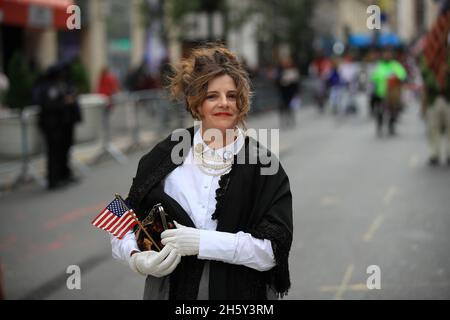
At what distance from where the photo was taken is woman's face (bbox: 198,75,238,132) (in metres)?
2.83

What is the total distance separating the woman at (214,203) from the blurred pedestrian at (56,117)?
28.1 feet

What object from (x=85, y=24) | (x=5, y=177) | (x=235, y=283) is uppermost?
(x=85, y=24)

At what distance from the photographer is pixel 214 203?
2.82 metres

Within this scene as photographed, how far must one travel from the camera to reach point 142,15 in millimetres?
25672

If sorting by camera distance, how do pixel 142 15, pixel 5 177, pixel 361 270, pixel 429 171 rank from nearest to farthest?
pixel 361 270, pixel 429 171, pixel 5 177, pixel 142 15

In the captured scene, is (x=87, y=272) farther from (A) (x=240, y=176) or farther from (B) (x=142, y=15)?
(B) (x=142, y=15)

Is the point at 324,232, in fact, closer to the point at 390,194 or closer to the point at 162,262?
the point at 390,194

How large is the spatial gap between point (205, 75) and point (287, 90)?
17.6 metres

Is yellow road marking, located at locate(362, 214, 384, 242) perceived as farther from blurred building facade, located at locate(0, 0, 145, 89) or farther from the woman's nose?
blurred building facade, located at locate(0, 0, 145, 89)

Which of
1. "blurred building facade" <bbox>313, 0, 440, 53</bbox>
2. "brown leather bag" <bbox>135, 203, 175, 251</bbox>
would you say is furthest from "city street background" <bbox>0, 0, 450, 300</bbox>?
"blurred building facade" <bbox>313, 0, 440, 53</bbox>

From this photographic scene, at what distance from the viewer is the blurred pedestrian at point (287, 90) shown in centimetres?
2011

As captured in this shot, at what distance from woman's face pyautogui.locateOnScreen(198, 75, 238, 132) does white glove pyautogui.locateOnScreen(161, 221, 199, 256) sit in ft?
1.36

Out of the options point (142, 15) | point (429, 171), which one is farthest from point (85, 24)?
point (429, 171)

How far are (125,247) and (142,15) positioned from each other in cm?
2349
